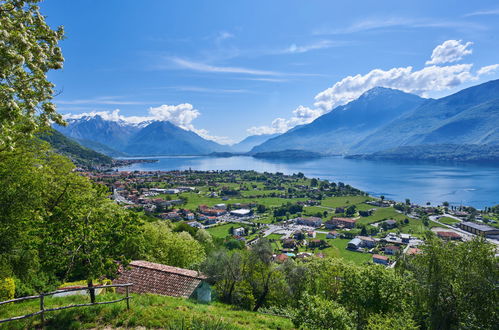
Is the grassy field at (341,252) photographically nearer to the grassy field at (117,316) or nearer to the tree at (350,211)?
the tree at (350,211)

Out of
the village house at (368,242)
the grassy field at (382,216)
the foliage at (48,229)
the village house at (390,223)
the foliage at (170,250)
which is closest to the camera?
the foliage at (48,229)

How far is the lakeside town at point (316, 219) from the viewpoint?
223 feet

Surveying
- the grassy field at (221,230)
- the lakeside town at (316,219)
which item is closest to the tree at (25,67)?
the lakeside town at (316,219)

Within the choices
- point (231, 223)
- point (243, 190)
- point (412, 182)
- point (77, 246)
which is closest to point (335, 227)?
point (231, 223)

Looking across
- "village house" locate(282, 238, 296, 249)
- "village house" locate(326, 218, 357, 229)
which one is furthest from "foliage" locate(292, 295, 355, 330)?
"village house" locate(326, 218, 357, 229)

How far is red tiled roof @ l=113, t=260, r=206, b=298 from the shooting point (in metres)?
16.1

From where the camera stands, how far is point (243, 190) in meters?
151

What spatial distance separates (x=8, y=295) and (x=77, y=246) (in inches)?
213

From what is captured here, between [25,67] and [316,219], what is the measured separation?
94.6 m

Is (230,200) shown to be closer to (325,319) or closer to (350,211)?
(350,211)

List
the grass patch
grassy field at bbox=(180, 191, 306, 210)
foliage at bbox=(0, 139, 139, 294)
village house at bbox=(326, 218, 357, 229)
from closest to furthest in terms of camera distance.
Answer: foliage at bbox=(0, 139, 139, 294)
the grass patch
village house at bbox=(326, 218, 357, 229)
grassy field at bbox=(180, 191, 306, 210)

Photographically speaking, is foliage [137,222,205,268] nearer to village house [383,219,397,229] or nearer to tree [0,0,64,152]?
tree [0,0,64,152]

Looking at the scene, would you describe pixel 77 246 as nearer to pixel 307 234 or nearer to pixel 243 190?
pixel 307 234

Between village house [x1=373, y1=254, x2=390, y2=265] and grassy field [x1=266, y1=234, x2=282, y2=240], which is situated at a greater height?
village house [x1=373, y1=254, x2=390, y2=265]
